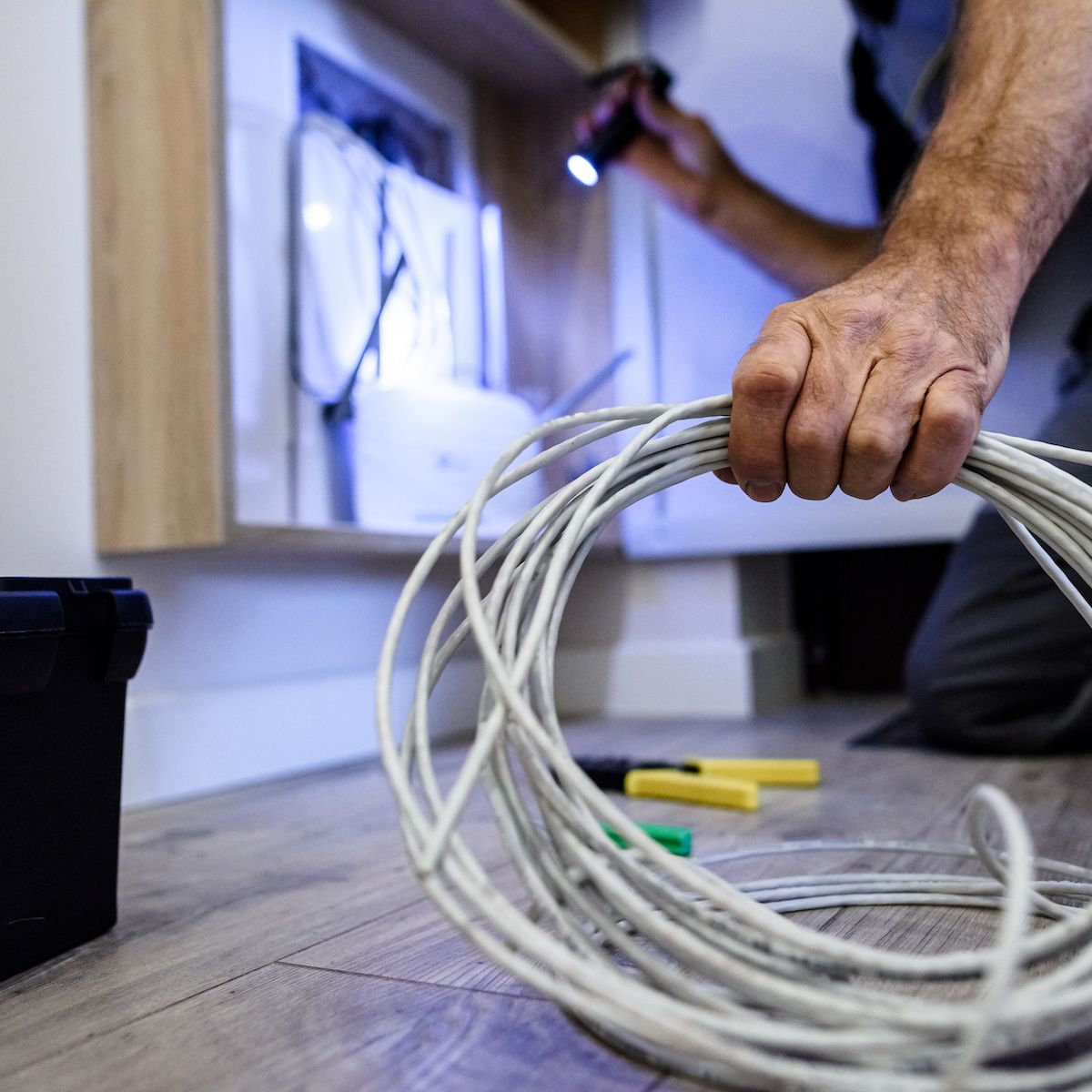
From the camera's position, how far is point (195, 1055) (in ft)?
1.50

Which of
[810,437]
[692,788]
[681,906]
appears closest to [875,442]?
[810,437]

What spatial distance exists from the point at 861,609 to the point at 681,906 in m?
1.94

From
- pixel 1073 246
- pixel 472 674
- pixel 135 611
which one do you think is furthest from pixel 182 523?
pixel 1073 246

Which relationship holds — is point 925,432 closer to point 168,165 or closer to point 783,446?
point 783,446

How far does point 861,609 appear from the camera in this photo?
226 cm

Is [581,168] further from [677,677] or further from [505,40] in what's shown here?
[677,677]

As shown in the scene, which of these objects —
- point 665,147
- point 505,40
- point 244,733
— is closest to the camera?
point 244,733

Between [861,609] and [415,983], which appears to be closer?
[415,983]

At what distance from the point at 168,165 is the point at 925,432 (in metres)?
0.92

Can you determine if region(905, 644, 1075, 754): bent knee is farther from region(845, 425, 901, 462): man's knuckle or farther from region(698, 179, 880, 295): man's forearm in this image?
region(845, 425, 901, 462): man's knuckle

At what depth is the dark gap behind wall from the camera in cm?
221

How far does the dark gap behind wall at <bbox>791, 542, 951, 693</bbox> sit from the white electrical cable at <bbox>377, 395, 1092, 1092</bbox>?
168 centimetres

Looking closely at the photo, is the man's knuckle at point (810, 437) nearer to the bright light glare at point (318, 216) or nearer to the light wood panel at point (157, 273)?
the light wood panel at point (157, 273)

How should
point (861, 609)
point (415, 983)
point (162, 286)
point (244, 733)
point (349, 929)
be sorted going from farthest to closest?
point (861, 609) → point (244, 733) → point (162, 286) → point (349, 929) → point (415, 983)
